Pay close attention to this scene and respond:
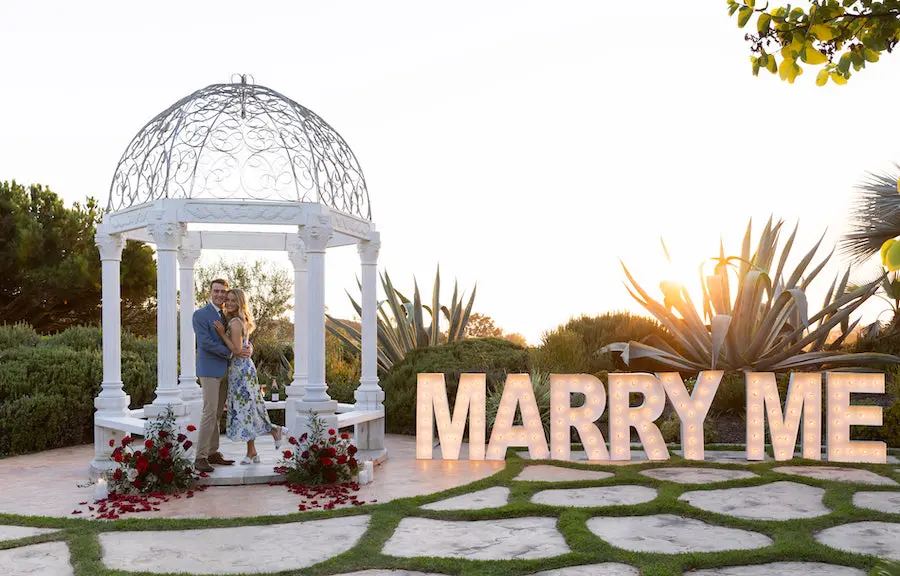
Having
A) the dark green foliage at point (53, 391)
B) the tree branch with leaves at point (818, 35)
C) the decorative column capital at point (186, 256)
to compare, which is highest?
the tree branch with leaves at point (818, 35)

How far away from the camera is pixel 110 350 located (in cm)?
916

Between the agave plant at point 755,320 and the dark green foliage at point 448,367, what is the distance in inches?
65.2

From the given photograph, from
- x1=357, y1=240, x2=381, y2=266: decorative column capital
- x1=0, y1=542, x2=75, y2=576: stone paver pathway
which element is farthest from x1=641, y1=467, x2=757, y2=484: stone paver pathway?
x1=0, y1=542, x2=75, y2=576: stone paver pathway

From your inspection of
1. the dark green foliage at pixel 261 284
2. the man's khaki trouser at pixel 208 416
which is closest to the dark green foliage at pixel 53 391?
the man's khaki trouser at pixel 208 416

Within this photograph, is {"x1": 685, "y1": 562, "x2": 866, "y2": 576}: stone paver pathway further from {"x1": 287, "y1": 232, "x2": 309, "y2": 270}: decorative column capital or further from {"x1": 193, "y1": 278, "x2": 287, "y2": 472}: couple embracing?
{"x1": 287, "y1": 232, "x2": 309, "y2": 270}: decorative column capital

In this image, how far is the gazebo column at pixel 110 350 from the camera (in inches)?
352

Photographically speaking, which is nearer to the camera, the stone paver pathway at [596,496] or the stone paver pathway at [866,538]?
the stone paver pathway at [866,538]

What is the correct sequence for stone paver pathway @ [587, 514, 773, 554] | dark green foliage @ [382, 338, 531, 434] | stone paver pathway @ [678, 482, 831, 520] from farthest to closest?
1. dark green foliage @ [382, 338, 531, 434]
2. stone paver pathway @ [678, 482, 831, 520]
3. stone paver pathway @ [587, 514, 773, 554]

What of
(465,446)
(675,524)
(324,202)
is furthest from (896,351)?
(324,202)

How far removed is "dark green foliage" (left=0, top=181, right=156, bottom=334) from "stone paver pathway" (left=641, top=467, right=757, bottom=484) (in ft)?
59.8

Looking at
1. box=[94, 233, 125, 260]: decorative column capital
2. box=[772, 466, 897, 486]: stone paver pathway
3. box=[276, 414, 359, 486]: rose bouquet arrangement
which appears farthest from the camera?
box=[94, 233, 125, 260]: decorative column capital

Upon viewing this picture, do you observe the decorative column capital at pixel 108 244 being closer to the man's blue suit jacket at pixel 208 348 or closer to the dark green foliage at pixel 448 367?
the man's blue suit jacket at pixel 208 348

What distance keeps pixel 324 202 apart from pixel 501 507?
3.85 meters

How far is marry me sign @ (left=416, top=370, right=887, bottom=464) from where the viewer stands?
29.2 ft
